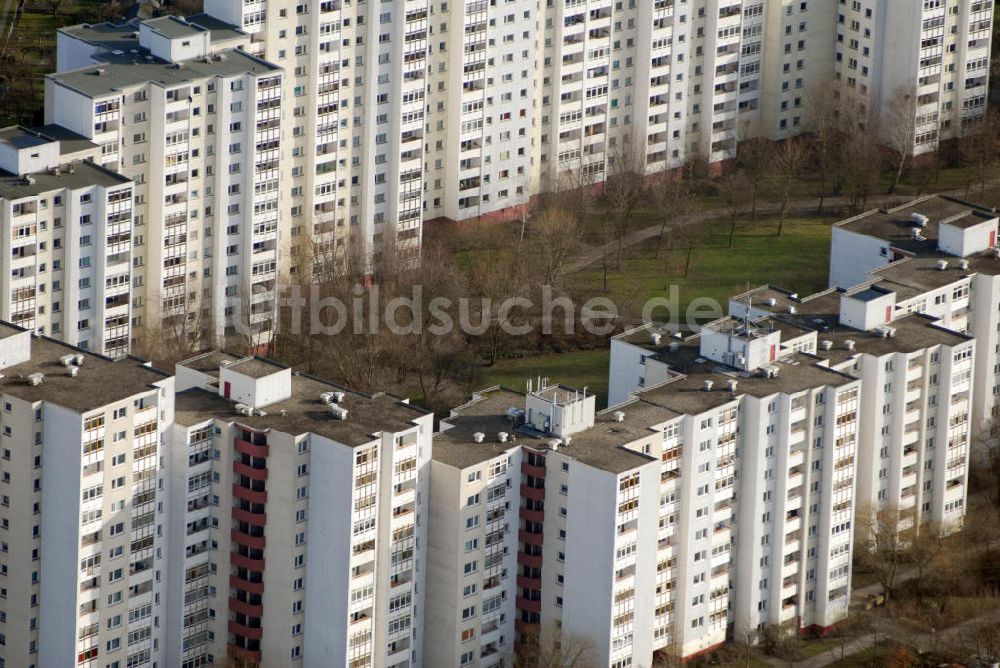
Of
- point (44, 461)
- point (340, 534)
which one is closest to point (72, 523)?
point (44, 461)

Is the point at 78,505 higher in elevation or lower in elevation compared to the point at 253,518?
higher

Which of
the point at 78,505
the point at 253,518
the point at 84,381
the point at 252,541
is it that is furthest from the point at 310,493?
the point at 84,381

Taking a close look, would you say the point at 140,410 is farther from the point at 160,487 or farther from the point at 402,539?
the point at 402,539

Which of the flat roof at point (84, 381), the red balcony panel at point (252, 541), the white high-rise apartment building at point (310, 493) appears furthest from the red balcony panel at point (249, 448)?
the flat roof at point (84, 381)

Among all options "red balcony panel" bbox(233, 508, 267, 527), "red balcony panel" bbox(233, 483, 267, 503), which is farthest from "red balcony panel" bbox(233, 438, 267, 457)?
"red balcony panel" bbox(233, 508, 267, 527)

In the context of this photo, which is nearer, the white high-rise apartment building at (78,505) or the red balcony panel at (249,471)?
the white high-rise apartment building at (78,505)

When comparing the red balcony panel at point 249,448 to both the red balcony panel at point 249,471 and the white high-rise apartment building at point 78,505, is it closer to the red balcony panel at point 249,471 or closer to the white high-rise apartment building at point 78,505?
the red balcony panel at point 249,471

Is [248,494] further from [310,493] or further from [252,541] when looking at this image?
[310,493]

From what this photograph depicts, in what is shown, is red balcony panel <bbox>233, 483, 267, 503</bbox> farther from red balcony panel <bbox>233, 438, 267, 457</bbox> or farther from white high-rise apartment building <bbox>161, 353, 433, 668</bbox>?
red balcony panel <bbox>233, 438, 267, 457</bbox>
